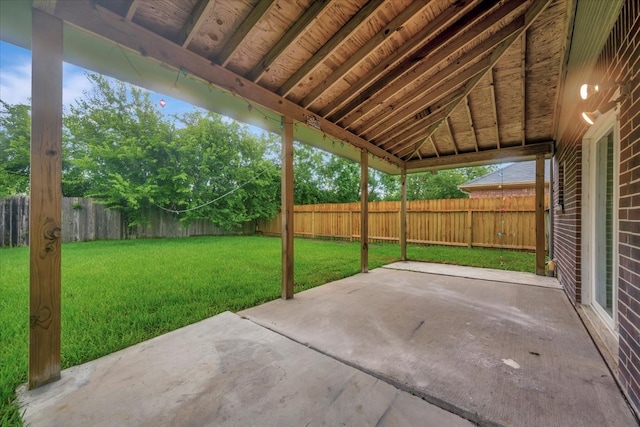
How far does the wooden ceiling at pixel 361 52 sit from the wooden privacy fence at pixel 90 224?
8.74 meters

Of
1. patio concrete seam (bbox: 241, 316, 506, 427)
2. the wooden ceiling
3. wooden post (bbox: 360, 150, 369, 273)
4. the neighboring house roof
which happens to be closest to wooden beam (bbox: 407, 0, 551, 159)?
the wooden ceiling

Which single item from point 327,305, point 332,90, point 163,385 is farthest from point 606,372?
point 332,90

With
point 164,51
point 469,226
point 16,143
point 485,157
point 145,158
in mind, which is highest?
point 16,143

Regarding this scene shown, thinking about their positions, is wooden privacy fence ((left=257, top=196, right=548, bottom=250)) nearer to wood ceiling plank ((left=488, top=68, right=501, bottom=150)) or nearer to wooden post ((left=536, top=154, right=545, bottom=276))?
wooden post ((left=536, top=154, right=545, bottom=276))

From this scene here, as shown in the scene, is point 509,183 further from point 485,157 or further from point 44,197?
point 44,197

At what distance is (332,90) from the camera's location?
323 cm

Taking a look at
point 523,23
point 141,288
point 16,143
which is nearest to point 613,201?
point 523,23

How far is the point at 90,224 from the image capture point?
8.76m

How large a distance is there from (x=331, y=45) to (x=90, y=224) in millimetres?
10427

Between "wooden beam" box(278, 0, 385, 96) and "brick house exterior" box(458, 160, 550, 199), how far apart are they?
9820 millimetres

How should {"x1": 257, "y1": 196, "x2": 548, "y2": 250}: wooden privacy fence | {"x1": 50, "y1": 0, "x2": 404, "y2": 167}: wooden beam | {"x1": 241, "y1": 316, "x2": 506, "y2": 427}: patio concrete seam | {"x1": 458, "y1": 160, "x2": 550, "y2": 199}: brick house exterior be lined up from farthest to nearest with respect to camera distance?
1. {"x1": 458, "y1": 160, "x2": 550, "y2": 199}: brick house exterior
2. {"x1": 257, "y1": 196, "x2": 548, "y2": 250}: wooden privacy fence
3. {"x1": 50, "y1": 0, "x2": 404, "y2": 167}: wooden beam
4. {"x1": 241, "y1": 316, "x2": 506, "y2": 427}: patio concrete seam

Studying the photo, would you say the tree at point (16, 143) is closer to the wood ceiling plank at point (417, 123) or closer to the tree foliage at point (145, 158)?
the tree foliage at point (145, 158)

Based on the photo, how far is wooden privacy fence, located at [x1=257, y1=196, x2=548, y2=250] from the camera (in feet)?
23.4

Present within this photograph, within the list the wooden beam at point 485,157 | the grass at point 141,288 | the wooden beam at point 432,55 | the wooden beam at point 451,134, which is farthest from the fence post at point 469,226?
the wooden beam at point 432,55
